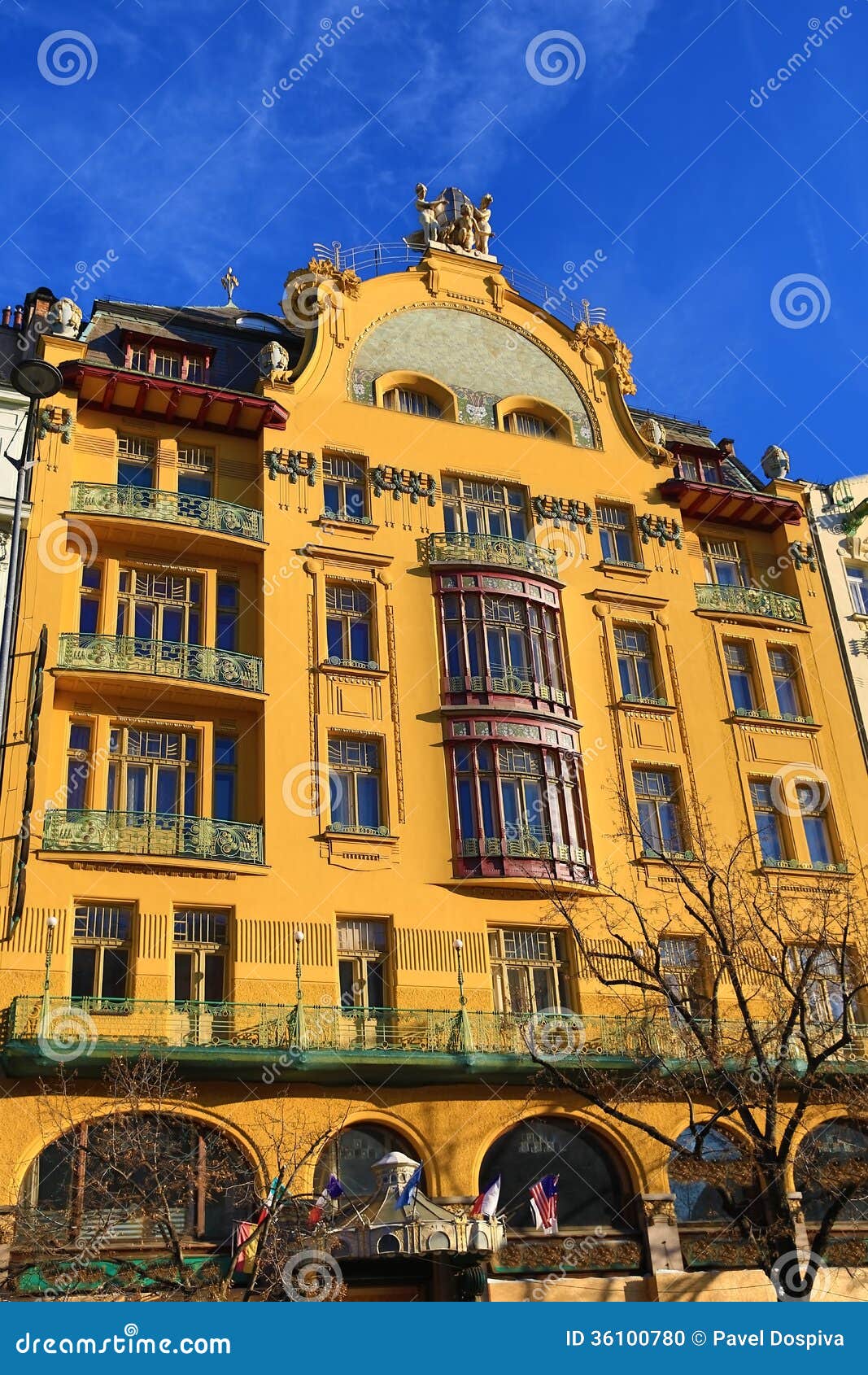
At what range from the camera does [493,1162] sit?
2689 cm

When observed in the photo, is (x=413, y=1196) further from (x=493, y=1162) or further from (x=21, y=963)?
(x=21, y=963)

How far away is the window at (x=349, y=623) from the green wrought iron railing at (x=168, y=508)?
248 cm

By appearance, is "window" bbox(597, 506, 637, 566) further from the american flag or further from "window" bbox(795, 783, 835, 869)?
the american flag

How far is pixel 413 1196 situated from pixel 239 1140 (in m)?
4.32

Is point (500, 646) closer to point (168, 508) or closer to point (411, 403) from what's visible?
point (411, 403)

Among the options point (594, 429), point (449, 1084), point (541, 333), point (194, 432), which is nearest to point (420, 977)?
point (449, 1084)

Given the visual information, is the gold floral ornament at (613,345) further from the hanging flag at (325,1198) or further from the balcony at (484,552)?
the hanging flag at (325,1198)

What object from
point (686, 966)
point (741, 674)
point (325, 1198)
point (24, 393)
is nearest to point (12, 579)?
point (24, 393)

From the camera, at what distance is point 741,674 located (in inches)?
1460

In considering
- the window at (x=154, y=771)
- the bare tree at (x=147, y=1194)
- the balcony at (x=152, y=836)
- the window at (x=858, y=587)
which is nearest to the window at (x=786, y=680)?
the window at (x=858, y=587)

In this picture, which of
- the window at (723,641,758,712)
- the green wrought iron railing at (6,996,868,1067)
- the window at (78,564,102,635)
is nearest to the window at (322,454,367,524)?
the window at (78,564,102,635)

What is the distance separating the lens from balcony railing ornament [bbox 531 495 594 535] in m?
35.8

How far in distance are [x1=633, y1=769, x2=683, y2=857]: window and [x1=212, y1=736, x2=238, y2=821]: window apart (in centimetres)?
1011

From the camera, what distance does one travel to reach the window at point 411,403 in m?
36.2
